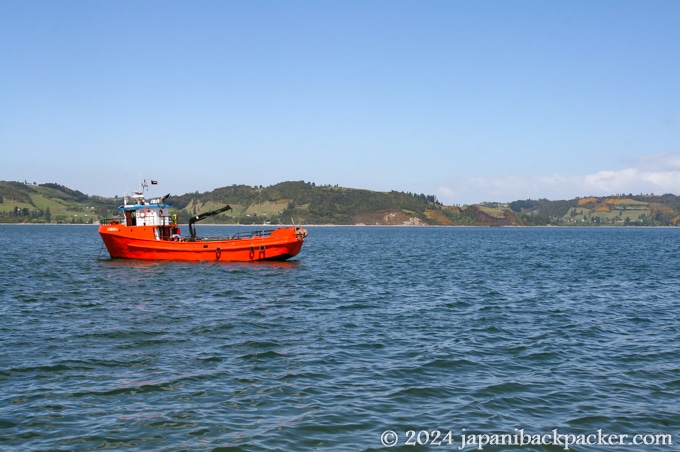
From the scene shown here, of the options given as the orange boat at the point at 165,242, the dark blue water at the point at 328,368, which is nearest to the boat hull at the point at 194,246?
the orange boat at the point at 165,242

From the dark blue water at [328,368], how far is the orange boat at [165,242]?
1470cm

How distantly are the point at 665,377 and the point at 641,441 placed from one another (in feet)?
15.4

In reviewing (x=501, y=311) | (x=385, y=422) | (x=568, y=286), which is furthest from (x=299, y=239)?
(x=385, y=422)

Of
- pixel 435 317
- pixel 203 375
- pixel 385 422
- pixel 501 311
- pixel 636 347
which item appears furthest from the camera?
pixel 501 311

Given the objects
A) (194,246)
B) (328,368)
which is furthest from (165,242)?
(328,368)

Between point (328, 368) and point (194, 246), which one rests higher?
point (194, 246)

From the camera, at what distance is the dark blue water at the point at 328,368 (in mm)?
10930

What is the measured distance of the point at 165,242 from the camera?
148 feet

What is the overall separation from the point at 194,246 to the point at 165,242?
216 cm

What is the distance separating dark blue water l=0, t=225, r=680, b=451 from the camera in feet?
35.9

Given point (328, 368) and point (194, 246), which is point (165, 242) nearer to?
point (194, 246)

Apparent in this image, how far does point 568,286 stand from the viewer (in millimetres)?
34844

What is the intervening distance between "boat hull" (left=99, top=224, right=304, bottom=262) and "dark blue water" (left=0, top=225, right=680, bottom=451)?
47.9 ft

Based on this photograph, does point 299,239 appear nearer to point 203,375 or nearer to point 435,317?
point 435,317
